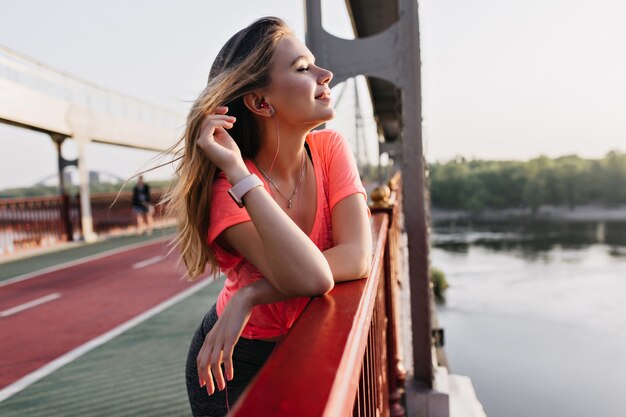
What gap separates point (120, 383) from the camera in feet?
11.1

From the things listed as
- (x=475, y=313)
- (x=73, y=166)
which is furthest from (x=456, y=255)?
(x=73, y=166)

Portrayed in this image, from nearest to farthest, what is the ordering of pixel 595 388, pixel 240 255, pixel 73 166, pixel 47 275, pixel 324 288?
pixel 324 288, pixel 240 255, pixel 47 275, pixel 73 166, pixel 595 388

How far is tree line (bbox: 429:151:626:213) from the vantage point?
8062cm

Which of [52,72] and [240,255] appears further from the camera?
[52,72]

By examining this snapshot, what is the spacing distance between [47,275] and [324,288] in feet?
26.1

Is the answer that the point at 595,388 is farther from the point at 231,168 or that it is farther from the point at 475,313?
the point at 231,168

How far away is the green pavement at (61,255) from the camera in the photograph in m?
8.57

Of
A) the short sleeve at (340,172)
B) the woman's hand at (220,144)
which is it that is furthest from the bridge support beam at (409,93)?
the woman's hand at (220,144)

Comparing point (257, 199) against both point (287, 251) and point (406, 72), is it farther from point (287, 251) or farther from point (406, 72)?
point (406, 72)

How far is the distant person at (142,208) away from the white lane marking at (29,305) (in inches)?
243

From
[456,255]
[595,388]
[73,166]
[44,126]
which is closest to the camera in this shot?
[44,126]

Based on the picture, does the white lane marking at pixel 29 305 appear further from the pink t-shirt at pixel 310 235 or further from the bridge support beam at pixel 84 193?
the bridge support beam at pixel 84 193

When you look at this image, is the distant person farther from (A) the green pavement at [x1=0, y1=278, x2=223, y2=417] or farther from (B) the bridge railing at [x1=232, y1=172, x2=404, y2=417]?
(B) the bridge railing at [x1=232, y1=172, x2=404, y2=417]

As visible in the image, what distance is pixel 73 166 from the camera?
11.5 m
